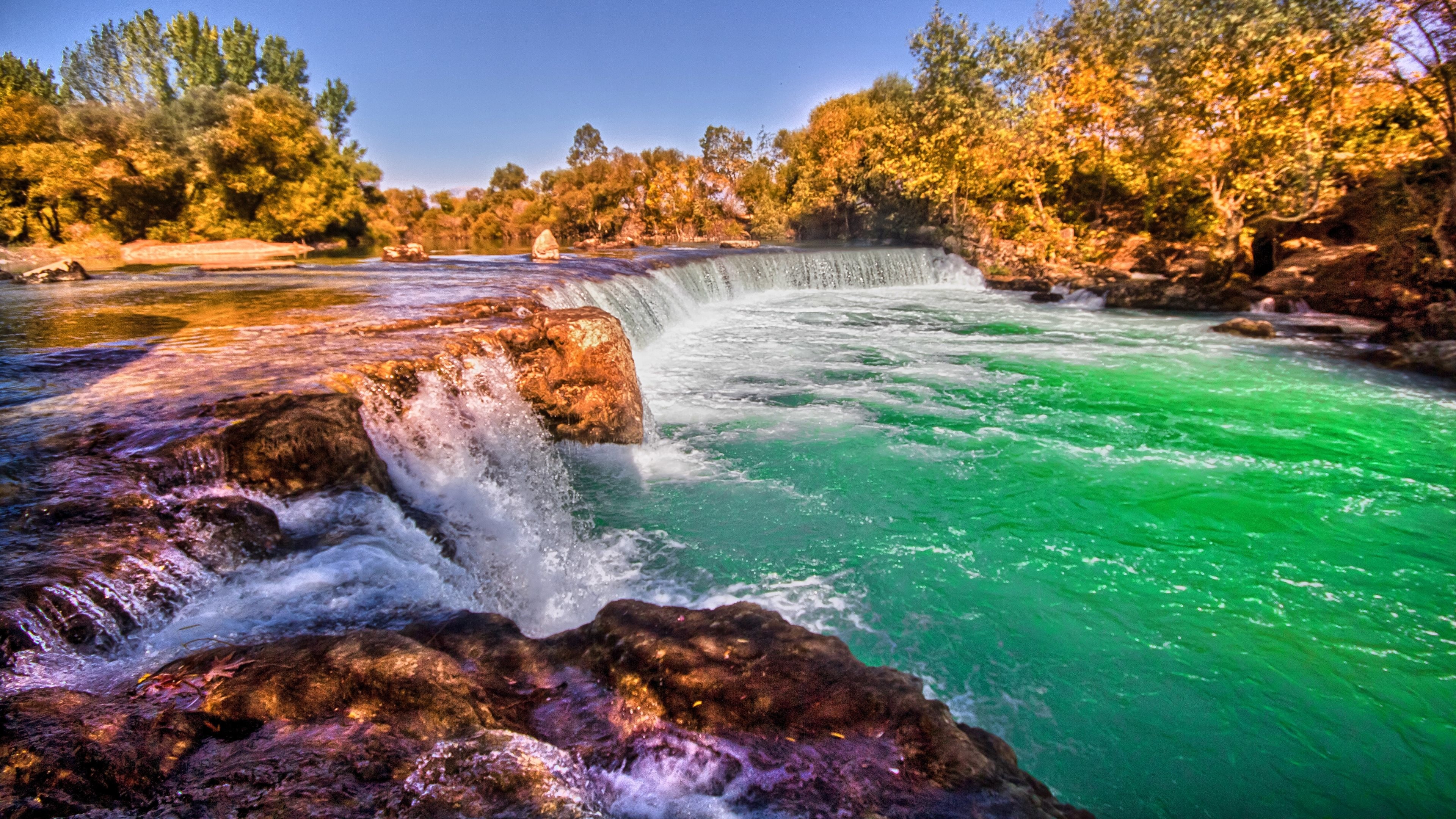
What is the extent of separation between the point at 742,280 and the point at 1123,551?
48.9ft

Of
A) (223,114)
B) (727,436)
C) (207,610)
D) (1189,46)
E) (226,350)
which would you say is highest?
(223,114)

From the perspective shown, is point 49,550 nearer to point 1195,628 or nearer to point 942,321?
point 1195,628

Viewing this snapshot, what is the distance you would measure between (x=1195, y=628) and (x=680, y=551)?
336cm

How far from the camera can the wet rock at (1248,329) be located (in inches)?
434

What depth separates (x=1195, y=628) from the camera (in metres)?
3.70

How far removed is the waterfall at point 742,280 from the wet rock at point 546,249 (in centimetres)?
355

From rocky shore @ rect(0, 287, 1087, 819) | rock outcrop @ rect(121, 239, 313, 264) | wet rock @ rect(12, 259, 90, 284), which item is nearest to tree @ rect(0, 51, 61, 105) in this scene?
rock outcrop @ rect(121, 239, 313, 264)

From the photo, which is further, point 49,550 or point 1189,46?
point 1189,46

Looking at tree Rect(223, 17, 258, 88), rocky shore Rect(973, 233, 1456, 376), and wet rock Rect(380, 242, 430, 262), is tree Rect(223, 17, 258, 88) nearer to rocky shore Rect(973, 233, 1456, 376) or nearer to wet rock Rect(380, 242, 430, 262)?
wet rock Rect(380, 242, 430, 262)

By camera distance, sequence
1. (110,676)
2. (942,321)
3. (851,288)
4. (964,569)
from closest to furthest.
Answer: (110,676)
(964,569)
(942,321)
(851,288)

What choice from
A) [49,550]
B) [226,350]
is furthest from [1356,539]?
[226,350]

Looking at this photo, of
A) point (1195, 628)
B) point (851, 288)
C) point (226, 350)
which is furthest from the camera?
point (851, 288)

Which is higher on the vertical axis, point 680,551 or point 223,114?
point 223,114

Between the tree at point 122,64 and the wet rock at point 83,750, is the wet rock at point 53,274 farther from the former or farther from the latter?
the tree at point 122,64
